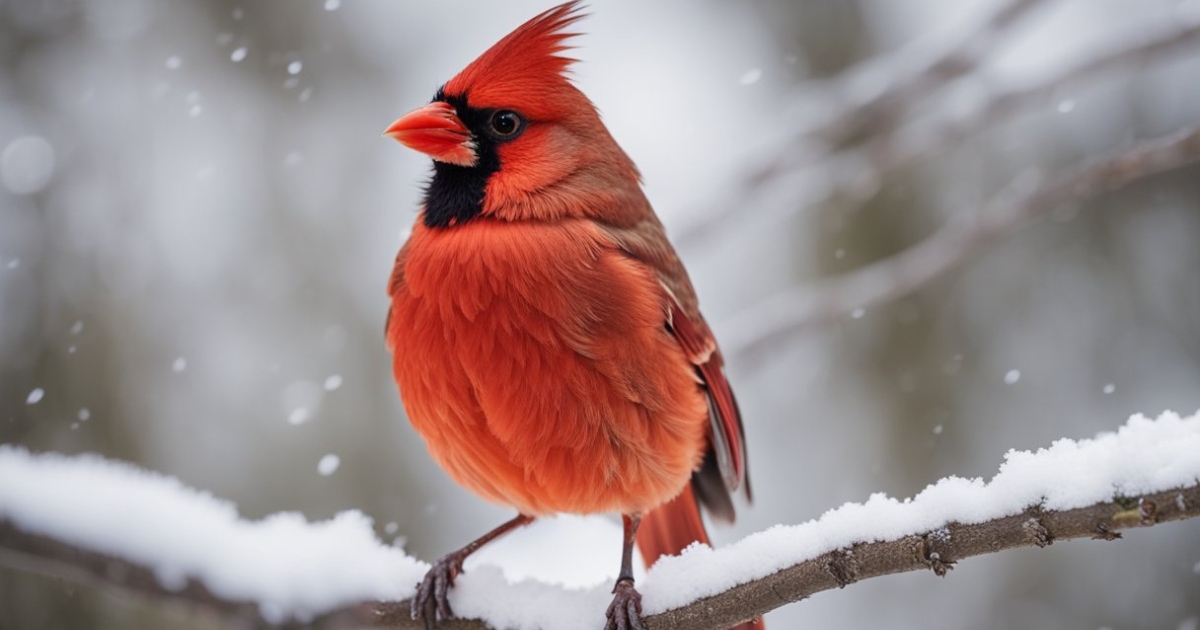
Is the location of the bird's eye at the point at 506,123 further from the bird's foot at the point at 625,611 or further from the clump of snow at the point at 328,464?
the clump of snow at the point at 328,464

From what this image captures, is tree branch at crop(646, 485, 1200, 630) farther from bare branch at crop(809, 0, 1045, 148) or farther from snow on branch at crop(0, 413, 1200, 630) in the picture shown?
bare branch at crop(809, 0, 1045, 148)

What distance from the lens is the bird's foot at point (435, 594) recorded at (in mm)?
1663

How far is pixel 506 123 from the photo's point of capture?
1.88 meters

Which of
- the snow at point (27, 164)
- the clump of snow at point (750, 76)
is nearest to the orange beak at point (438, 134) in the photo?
the snow at point (27, 164)

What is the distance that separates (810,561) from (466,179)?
90 centimetres

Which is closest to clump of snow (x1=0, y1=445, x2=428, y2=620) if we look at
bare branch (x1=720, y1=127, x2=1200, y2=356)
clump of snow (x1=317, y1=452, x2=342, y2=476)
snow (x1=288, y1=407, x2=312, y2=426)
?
bare branch (x1=720, y1=127, x2=1200, y2=356)

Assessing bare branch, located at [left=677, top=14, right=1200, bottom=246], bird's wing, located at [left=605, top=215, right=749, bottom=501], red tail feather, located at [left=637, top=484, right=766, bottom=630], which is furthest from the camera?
bare branch, located at [left=677, top=14, right=1200, bottom=246]

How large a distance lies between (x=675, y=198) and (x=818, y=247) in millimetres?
744

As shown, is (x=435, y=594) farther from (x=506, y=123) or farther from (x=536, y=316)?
(x=506, y=123)

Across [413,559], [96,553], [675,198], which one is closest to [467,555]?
[413,559]

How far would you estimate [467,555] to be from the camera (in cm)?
193

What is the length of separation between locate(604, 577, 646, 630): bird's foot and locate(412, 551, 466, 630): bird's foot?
253 millimetres

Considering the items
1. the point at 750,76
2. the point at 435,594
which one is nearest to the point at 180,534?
the point at 435,594

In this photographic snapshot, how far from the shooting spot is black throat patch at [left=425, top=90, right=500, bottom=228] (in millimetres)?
1854
